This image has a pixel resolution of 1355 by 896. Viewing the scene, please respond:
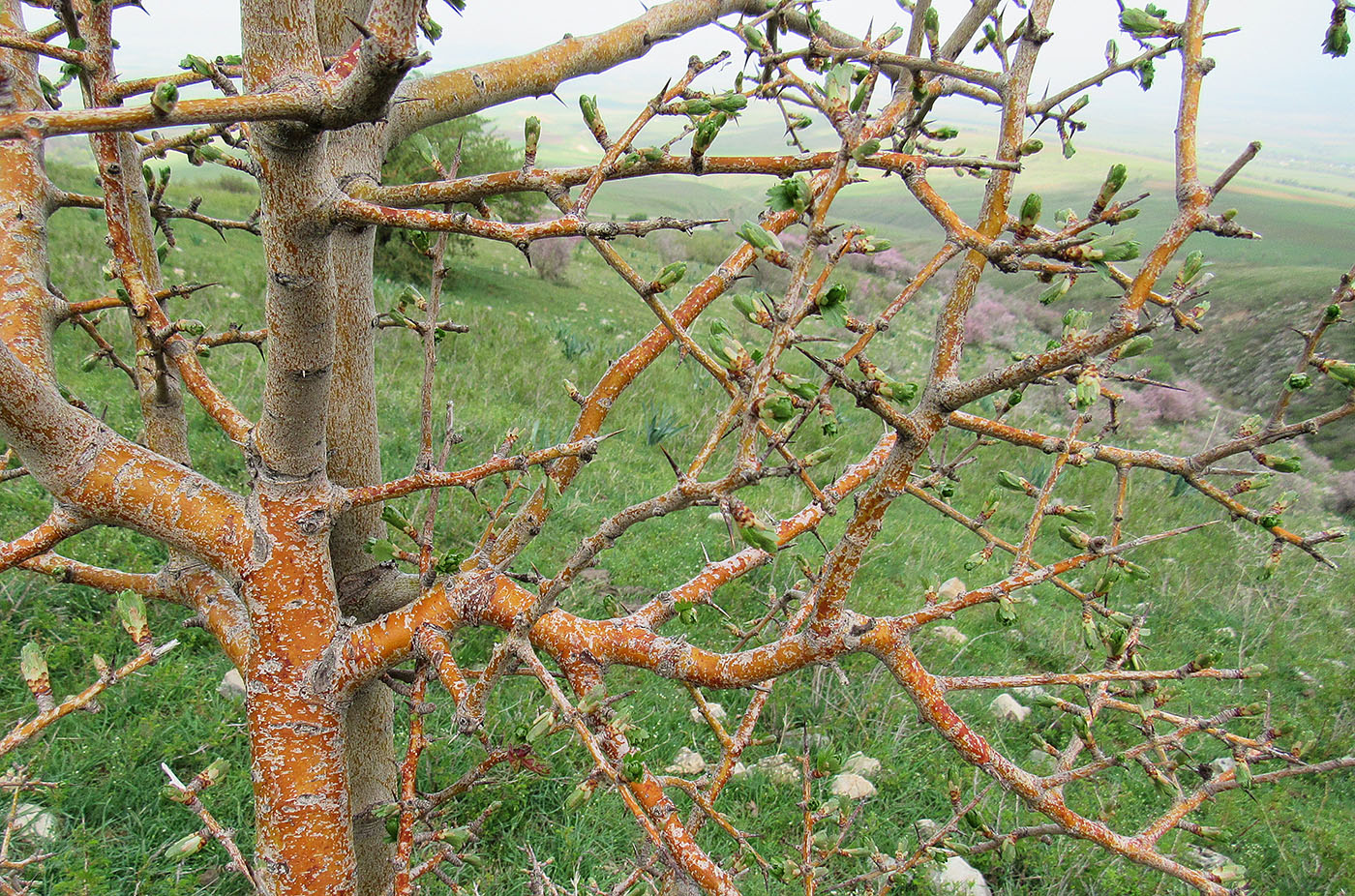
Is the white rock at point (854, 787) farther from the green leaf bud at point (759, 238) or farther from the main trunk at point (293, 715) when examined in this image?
the green leaf bud at point (759, 238)

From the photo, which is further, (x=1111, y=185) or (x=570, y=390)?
(x=570, y=390)

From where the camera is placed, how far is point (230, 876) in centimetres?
243

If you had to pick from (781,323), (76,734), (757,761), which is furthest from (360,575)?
(757,761)

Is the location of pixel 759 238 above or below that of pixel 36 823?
above

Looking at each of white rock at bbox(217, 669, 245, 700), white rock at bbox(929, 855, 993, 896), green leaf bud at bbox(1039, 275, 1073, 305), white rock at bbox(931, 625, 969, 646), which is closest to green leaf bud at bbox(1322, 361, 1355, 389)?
green leaf bud at bbox(1039, 275, 1073, 305)

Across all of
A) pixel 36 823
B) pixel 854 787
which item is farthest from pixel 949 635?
pixel 36 823

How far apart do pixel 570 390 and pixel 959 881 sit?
277cm

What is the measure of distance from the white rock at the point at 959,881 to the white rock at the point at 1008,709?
107cm

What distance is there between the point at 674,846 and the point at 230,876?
219cm

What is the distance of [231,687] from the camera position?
304 cm

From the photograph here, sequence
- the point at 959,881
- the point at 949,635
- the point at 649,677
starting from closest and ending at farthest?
1. the point at 959,881
2. the point at 649,677
3. the point at 949,635

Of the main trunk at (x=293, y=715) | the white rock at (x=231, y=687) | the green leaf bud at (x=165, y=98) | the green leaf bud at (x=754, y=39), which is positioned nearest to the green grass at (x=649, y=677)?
the white rock at (x=231, y=687)

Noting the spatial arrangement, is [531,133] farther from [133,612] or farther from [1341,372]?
[1341,372]

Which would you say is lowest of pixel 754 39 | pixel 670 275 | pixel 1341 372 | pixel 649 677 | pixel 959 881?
pixel 959 881
